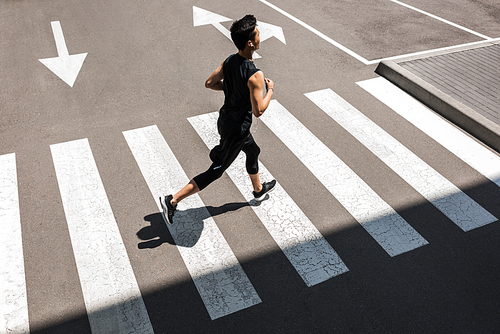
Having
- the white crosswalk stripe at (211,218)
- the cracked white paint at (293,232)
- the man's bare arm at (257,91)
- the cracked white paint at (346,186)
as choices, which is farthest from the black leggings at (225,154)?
the cracked white paint at (346,186)

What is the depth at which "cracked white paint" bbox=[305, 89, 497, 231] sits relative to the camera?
500 centimetres

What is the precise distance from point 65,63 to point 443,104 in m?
7.25

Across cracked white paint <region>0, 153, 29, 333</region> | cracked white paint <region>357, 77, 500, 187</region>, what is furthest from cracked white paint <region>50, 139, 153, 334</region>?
cracked white paint <region>357, 77, 500, 187</region>

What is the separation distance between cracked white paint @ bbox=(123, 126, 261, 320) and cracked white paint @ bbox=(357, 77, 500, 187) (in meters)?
3.93

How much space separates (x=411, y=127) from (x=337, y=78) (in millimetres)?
1940

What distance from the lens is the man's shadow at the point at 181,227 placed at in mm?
4520

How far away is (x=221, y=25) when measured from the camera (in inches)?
394

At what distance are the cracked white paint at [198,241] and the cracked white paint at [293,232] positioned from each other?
1.93 feet

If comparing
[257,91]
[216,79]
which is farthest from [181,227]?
[257,91]

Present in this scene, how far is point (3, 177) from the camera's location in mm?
5293

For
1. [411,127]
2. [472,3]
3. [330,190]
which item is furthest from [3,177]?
[472,3]

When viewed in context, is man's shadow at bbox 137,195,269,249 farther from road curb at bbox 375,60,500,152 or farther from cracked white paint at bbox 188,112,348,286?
road curb at bbox 375,60,500,152

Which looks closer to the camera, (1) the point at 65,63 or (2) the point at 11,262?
(2) the point at 11,262

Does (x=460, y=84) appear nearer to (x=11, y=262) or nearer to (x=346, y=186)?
(x=346, y=186)
